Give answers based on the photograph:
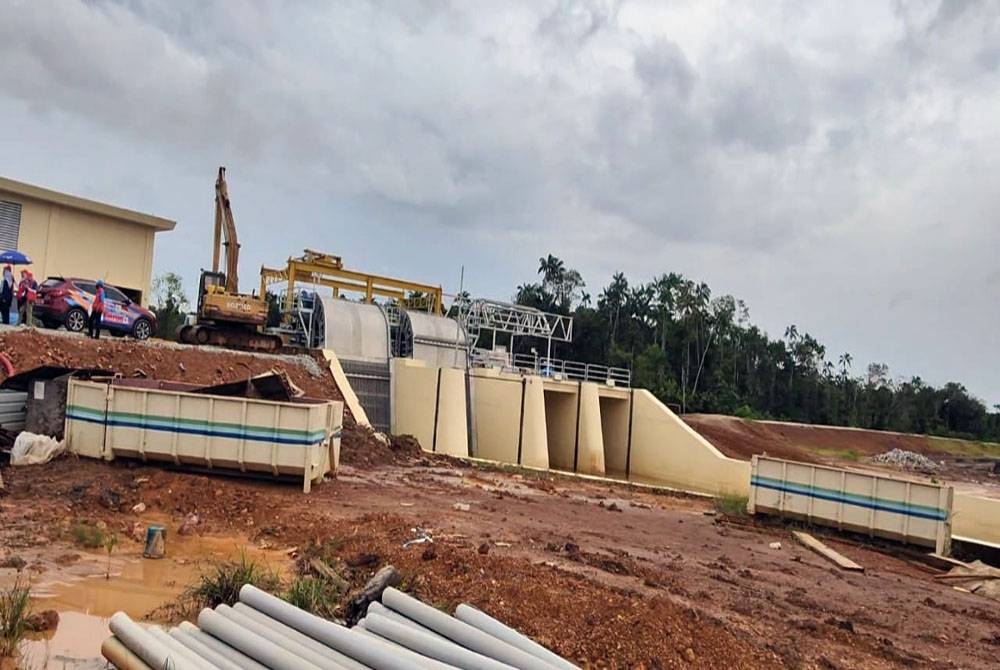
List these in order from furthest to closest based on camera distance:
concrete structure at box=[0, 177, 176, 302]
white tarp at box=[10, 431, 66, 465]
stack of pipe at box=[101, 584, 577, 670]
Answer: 1. concrete structure at box=[0, 177, 176, 302]
2. white tarp at box=[10, 431, 66, 465]
3. stack of pipe at box=[101, 584, 577, 670]

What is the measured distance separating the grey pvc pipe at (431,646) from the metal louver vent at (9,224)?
82.6ft

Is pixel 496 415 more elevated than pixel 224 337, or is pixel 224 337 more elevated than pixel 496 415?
pixel 224 337

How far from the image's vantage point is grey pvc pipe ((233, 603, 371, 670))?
16.6 feet

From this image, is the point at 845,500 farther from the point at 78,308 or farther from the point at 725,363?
the point at 725,363

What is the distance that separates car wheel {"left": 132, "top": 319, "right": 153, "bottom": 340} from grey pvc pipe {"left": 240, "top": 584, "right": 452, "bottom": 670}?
56.7 ft

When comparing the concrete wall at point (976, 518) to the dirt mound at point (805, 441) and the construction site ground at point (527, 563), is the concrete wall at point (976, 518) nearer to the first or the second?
the construction site ground at point (527, 563)

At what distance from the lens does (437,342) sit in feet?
108

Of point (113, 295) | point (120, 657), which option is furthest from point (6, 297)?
point (120, 657)

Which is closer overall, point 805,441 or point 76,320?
point 76,320

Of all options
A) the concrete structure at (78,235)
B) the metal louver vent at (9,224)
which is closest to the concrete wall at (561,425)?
the concrete structure at (78,235)

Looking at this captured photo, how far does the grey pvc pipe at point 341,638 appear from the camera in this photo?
493cm

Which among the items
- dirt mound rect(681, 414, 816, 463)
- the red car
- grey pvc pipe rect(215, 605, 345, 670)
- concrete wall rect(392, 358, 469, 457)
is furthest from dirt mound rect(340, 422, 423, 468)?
dirt mound rect(681, 414, 816, 463)

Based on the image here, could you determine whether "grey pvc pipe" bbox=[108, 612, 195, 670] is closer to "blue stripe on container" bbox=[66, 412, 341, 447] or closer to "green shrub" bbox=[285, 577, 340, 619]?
"green shrub" bbox=[285, 577, 340, 619]

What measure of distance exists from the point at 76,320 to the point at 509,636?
1834 centimetres
